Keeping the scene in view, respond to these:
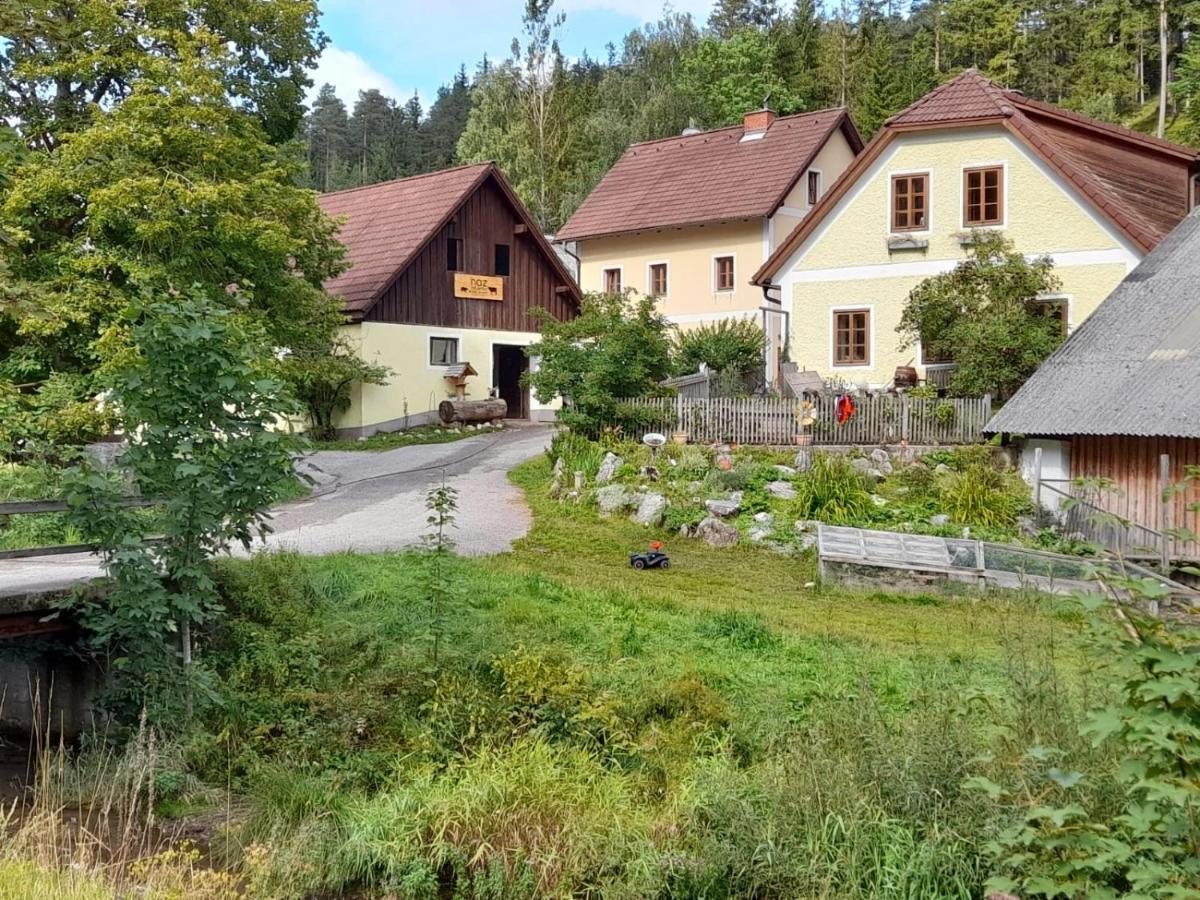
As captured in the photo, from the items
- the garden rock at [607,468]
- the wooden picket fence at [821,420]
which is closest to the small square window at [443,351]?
the wooden picket fence at [821,420]

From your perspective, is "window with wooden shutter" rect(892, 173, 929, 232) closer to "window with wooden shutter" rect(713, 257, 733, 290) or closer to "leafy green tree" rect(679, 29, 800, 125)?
"window with wooden shutter" rect(713, 257, 733, 290)

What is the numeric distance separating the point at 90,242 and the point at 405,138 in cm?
6918

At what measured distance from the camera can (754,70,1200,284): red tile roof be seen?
22.9 m

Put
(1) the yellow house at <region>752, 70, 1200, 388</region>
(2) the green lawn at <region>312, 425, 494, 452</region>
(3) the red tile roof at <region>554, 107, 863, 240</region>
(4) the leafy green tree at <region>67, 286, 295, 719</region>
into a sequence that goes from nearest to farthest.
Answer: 1. (4) the leafy green tree at <region>67, 286, 295, 719</region>
2. (1) the yellow house at <region>752, 70, 1200, 388</region>
3. (2) the green lawn at <region>312, 425, 494, 452</region>
4. (3) the red tile roof at <region>554, 107, 863, 240</region>

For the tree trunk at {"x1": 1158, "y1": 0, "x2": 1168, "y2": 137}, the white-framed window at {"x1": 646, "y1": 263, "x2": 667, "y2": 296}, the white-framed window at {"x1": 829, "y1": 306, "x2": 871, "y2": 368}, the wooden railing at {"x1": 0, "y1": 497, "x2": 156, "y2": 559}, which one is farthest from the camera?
the tree trunk at {"x1": 1158, "y1": 0, "x2": 1168, "y2": 137}

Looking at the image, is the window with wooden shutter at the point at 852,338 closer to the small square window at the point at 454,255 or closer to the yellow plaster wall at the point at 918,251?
the yellow plaster wall at the point at 918,251

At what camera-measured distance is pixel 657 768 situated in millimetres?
8477

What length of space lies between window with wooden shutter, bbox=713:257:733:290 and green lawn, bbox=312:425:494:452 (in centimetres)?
868

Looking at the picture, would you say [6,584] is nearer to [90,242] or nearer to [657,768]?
[657,768]

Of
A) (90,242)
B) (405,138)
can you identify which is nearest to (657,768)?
(90,242)

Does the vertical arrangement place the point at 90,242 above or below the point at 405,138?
below

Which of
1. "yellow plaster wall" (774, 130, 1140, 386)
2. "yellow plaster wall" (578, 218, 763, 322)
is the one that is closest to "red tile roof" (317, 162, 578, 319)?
"yellow plaster wall" (578, 218, 763, 322)

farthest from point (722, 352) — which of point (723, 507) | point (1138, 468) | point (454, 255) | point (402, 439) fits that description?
point (1138, 468)

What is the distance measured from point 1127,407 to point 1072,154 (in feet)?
30.3
